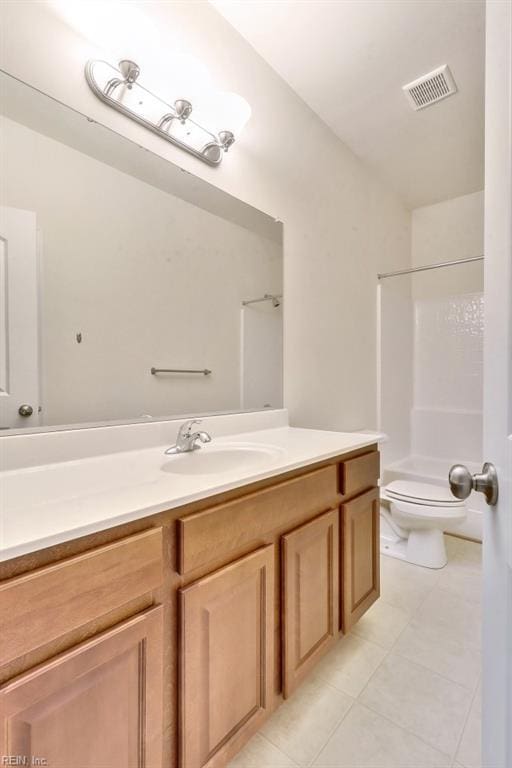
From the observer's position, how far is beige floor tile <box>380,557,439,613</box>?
5.64ft

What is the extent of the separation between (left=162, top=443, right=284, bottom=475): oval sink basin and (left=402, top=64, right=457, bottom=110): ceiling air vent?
1.99m

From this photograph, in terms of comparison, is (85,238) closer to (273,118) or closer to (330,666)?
(273,118)

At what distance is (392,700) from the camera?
1178mm

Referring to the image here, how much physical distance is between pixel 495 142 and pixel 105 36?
4.19ft

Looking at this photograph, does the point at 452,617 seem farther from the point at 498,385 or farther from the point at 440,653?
the point at 498,385

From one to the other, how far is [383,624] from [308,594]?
718 millimetres

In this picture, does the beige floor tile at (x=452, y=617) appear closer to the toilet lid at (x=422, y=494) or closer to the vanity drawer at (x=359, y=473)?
the toilet lid at (x=422, y=494)

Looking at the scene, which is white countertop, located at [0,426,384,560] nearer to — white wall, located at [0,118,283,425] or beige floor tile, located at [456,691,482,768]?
white wall, located at [0,118,283,425]

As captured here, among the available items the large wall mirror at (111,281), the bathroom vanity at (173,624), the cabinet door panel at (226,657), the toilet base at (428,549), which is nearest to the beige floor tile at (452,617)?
the toilet base at (428,549)

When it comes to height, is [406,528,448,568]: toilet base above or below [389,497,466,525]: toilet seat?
below

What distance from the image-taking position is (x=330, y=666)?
1.33 m

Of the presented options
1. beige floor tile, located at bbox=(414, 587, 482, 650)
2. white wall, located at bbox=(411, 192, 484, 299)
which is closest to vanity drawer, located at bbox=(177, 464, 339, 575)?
beige floor tile, located at bbox=(414, 587, 482, 650)

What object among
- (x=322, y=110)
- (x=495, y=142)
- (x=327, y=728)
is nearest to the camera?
(x=495, y=142)

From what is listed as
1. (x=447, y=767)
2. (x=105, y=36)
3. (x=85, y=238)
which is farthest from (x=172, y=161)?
(x=447, y=767)
